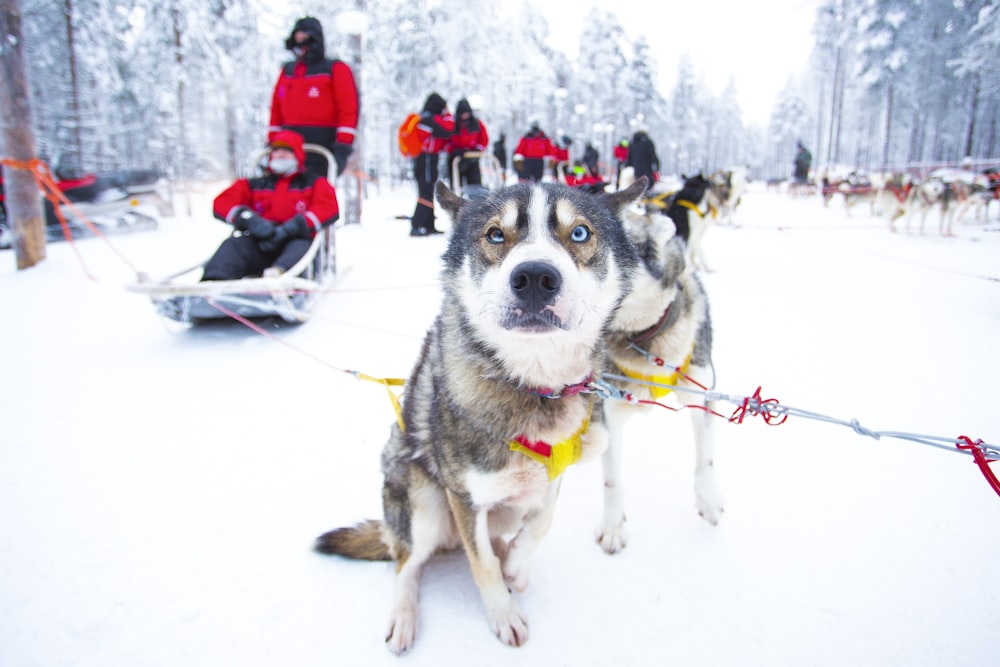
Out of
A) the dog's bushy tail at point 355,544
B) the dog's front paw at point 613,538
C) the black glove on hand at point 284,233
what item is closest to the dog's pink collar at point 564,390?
the dog's front paw at point 613,538

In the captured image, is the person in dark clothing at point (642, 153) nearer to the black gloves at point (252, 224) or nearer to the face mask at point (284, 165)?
the face mask at point (284, 165)

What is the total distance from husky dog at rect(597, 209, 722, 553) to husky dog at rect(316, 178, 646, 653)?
0.32 m

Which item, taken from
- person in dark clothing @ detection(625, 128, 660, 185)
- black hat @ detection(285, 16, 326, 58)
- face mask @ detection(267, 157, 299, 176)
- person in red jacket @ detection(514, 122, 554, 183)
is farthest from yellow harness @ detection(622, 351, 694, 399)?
person in red jacket @ detection(514, 122, 554, 183)

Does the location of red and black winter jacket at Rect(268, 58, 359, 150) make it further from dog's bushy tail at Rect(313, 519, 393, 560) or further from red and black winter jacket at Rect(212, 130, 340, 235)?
dog's bushy tail at Rect(313, 519, 393, 560)

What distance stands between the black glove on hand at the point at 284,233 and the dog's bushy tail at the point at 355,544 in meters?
2.91

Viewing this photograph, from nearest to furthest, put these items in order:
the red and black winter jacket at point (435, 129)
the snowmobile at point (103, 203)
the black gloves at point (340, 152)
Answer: the black gloves at point (340, 152) < the red and black winter jacket at point (435, 129) < the snowmobile at point (103, 203)

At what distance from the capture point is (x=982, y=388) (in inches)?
85.4

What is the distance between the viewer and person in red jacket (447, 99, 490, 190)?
26.1 ft

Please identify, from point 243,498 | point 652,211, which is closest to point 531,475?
point 243,498

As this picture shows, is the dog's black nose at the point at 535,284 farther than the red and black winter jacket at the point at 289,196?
No

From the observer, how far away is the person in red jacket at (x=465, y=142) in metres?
7.96

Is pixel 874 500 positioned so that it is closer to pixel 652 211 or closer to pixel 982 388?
pixel 982 388

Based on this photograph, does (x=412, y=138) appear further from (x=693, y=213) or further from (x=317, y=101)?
(x=693, y=213)

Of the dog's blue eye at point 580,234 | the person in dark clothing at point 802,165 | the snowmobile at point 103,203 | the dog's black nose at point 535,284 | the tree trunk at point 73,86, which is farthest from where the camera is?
the person in dark clothing at point 802,165
